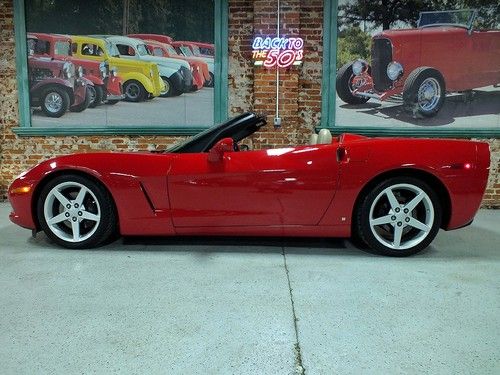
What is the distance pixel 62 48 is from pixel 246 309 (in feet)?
15.2

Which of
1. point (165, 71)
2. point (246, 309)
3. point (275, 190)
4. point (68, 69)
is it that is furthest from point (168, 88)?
point (246, 309)

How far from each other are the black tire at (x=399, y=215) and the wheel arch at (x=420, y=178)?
26 millimetres

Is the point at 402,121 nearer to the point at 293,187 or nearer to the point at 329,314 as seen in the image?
the point at 293,187

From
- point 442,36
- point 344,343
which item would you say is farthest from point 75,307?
point 442,36

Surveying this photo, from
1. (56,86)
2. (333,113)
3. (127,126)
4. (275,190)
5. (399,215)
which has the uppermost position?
(56,86)

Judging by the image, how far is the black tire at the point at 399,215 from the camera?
3207 millimetres

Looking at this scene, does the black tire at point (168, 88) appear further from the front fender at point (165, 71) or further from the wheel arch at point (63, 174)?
the wheel arch at point (63, 174)

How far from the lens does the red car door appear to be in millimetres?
3193

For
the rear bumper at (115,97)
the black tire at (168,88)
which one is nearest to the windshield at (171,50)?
the black tire at (168,88)

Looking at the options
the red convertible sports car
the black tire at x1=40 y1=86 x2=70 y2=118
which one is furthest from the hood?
the red convertible sports car

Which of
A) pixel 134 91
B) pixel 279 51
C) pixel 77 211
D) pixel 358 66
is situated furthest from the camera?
pixel 134 91

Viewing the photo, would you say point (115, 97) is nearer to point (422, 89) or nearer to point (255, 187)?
point (255, 187)

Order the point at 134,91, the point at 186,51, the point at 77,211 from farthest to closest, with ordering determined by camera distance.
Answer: the point at 134,91, the point at 186,51, the point at 77,211

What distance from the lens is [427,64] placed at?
541 cm
